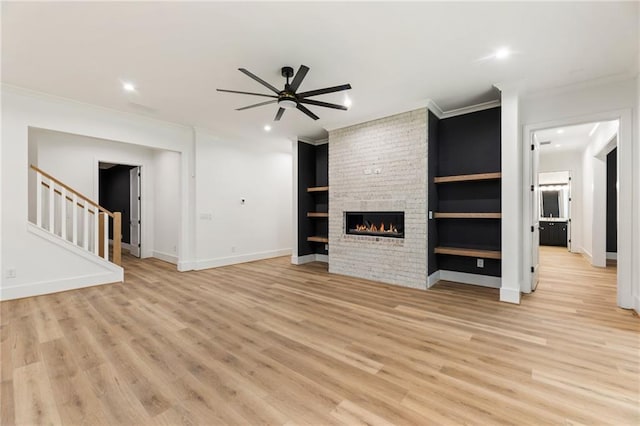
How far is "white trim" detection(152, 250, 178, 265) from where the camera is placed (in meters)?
6.46

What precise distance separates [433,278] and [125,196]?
8.96m

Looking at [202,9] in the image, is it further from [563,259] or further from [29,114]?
[563,259]

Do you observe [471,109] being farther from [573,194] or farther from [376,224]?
[573,194]

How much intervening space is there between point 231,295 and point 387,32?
375 cm

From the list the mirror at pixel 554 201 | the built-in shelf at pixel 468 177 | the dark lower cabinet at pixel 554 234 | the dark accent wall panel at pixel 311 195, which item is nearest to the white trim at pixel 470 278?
the built-in shelf at pixel 468 177

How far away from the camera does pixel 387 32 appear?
102 inches

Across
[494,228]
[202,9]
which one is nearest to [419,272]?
[494,228]

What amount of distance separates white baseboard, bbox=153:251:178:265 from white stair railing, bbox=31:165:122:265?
1.24 m

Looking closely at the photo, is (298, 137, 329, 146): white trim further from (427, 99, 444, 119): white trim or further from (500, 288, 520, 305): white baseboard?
(500, 288, 520, 305): white baseboard

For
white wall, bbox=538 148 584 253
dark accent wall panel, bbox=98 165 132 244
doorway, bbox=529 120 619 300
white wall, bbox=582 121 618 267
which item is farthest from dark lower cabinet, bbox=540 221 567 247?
dark accent wall panel, bbox=98 165 132 244

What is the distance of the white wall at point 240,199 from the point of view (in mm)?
5902

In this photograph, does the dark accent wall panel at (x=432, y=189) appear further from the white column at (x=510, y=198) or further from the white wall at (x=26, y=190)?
the white wall at (x=26, y=190)

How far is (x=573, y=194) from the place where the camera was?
7.80 m

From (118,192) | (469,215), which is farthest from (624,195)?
(118,192)
